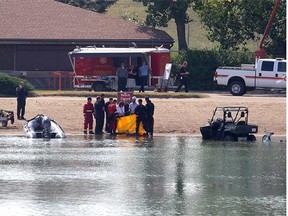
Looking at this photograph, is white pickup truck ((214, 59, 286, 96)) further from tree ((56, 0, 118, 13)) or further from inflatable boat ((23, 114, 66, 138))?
tree ((56, 0, 118, 13))

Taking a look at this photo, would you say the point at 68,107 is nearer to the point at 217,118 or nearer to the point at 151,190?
the point at 217,118

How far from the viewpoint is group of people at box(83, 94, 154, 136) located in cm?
3900

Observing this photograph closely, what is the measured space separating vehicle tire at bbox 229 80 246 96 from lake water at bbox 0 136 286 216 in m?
10.3

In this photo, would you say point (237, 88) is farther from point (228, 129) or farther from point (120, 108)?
point (228, 129)

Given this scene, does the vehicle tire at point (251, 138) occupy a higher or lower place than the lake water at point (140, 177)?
higher

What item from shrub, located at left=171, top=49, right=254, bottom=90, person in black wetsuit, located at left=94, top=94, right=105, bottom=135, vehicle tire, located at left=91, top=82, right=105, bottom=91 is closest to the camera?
person in black wetsuit, located at left=94, top=94, right=105, bottom=135

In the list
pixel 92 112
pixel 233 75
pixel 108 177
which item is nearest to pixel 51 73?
pixel 233 75

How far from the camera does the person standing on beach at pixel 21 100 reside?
41.4 m

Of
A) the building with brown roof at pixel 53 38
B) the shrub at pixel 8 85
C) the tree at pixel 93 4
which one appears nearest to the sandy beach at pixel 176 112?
the shrub at pixel 8 85

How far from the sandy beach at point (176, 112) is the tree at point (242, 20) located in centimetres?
928

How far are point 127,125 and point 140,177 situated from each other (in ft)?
34.9

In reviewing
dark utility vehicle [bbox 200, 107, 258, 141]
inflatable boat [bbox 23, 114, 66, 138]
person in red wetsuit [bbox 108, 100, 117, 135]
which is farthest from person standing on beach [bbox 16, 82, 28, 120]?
dark utility vehicle [bbox 200, 107, 258, 141]

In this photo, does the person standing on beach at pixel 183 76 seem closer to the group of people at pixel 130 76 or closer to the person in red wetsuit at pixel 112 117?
the group of people at pixel 130 76

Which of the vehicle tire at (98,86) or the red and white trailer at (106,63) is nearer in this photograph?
the vehicle tire at (98,86)
